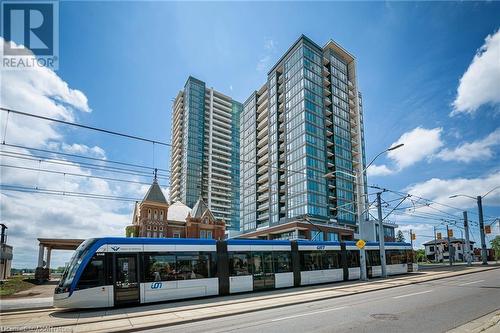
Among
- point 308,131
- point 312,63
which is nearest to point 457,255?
point 308,131

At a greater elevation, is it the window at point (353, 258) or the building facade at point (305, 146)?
the building facade at point (305, 146)

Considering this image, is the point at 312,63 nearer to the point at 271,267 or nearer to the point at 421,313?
the point at 271,267

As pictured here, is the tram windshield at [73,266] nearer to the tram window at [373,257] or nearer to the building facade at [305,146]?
the tram window at [373,257]

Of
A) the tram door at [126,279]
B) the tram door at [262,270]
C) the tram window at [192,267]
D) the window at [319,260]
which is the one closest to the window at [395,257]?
the window at [319,260]

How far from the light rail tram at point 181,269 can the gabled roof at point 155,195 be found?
43958 millimetres

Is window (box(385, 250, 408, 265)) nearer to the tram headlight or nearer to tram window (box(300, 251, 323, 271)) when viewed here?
tram window (box(300, 251, 323, 271))

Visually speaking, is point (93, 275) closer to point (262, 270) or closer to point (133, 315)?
point (133, 315)

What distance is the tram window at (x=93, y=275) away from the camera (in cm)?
1424

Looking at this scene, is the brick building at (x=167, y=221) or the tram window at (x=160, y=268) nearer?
the tram window at (x=160, y=268)

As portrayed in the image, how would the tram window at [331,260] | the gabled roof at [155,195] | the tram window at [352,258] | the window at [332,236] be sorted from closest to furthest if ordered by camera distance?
the tram window at [331,260], the tram window at [352,258], the gabled roof at [155,195], the window at [332,236]

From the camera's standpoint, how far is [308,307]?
13.3m

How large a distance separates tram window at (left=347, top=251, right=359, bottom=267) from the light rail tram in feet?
5.25

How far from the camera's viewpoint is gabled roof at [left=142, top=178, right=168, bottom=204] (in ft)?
202

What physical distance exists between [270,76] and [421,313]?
297ft
